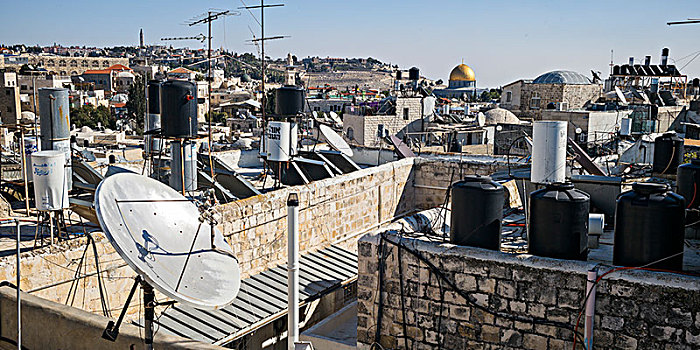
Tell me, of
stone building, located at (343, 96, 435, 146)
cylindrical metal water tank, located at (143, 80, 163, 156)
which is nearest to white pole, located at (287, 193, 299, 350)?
cylindrical metal water tank, located at (143, 80, 163, 156)

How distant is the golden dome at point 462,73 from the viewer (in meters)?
115

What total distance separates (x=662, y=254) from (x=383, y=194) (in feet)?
30.2

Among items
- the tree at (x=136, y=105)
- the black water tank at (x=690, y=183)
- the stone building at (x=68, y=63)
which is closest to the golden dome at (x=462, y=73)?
the tree at (x=136, y=105)

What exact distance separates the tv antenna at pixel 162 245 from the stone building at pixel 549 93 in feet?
152

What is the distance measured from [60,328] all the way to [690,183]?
7959 mm

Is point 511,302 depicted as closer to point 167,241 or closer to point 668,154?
point 167,241

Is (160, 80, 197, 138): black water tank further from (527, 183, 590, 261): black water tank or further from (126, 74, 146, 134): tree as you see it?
(126, 74, 146, 134): tree

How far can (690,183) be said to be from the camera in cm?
884

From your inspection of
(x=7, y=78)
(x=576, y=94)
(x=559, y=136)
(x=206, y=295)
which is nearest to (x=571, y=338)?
(x=559, y=136)

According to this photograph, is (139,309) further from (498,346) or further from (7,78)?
(7,78)

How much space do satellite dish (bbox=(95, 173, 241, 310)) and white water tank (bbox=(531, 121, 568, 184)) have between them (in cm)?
401

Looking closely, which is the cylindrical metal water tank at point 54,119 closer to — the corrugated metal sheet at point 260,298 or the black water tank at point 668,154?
the corrugated metal sheet at point 260,298

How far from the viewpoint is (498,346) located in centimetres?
739

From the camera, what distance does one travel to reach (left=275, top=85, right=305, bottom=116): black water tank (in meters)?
15.3
